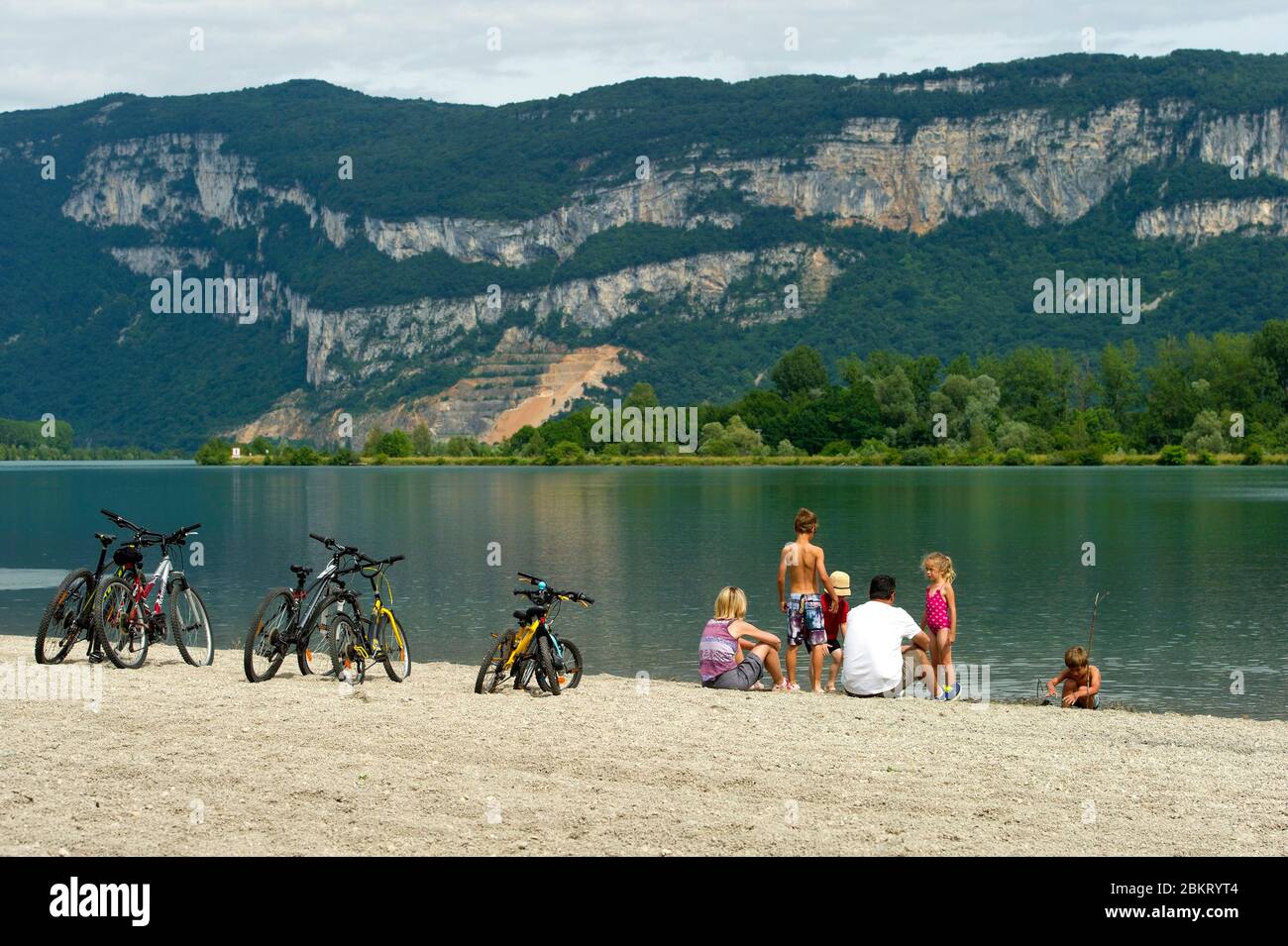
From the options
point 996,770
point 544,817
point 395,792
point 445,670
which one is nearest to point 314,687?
point 445,670

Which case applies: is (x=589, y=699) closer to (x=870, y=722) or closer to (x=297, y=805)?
(x=870, y=722)

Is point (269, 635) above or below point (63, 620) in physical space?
below

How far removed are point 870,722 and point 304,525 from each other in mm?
57042

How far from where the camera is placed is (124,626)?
57.8ft

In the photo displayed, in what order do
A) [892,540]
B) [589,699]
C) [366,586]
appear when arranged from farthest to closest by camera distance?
[892,540] → [366,586] → [589,699]

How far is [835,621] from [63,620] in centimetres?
980

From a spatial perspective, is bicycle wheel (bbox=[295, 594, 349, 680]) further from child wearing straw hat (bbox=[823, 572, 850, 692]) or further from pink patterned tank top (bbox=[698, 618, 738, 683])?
child wearing straw hat (bbox=[823, 572, 850, 692])

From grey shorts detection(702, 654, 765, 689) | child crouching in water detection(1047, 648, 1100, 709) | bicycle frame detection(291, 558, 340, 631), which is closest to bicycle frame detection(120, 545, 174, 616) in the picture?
bicycle frame detection(291, 558, 340, 631)

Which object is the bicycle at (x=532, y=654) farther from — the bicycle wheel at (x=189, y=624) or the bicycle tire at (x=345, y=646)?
the bicycle wheel at (x=189, y=624)

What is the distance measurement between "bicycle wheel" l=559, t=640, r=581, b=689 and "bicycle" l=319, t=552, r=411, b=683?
6.92 feet

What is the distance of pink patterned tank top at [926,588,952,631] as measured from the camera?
56.3 feet

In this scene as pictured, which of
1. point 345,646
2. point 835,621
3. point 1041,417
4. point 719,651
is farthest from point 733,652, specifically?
point 1041,417

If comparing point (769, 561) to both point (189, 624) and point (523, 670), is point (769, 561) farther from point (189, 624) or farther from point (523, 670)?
point (523, 670)

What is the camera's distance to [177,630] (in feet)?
59.1
